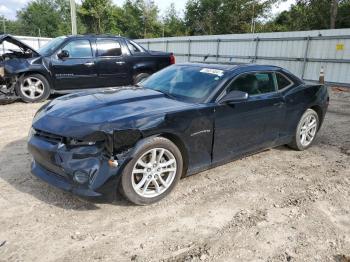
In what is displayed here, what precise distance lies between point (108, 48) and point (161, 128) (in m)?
6.27

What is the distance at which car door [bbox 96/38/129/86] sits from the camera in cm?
895

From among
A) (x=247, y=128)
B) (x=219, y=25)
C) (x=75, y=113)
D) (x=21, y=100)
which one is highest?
(x=219, y=25)

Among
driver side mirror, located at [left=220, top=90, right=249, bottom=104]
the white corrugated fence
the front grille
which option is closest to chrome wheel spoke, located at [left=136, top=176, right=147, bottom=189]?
the front grille

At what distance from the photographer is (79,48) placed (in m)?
8.77

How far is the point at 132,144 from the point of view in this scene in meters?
3.26

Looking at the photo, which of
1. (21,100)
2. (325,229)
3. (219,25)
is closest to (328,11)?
(219,25)

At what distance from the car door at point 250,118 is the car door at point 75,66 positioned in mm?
5450

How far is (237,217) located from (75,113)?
200cm

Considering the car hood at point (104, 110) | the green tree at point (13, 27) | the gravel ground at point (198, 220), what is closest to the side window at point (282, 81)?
the gravel ground at point (198, 220)

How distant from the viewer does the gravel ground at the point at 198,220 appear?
277cm

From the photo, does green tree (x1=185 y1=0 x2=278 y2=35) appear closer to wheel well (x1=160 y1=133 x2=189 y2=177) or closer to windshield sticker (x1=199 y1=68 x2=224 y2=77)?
windshield sticker (x1=199 y1=68 x2=224 y2=77)

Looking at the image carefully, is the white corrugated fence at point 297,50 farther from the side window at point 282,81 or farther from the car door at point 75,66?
the side window at point 282,81

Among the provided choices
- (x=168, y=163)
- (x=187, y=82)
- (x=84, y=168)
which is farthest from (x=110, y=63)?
(x=84, y=168)

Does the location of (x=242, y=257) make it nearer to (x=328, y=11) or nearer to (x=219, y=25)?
(x=328, y=11)
